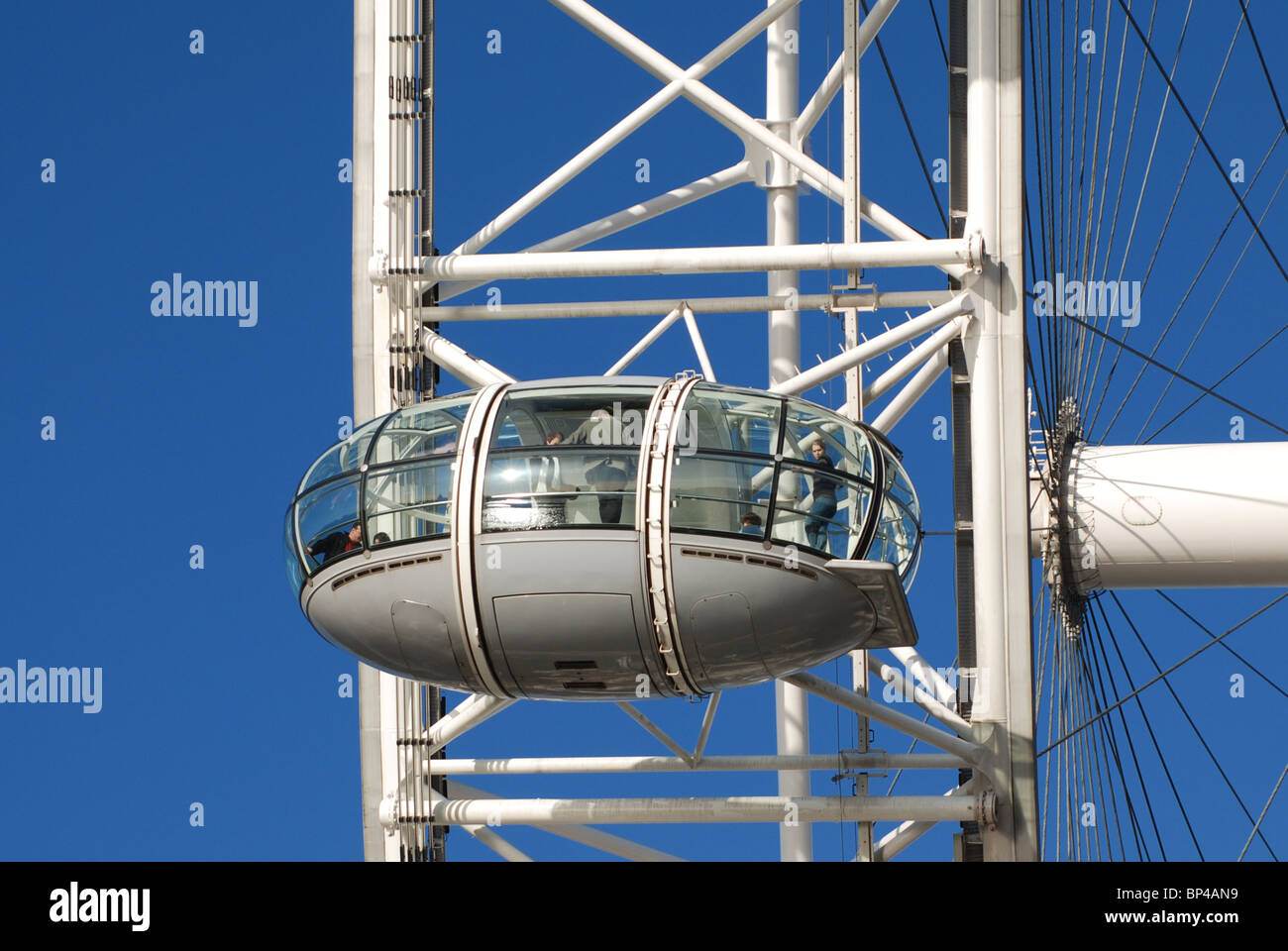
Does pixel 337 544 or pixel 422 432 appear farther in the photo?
pixel 337 544

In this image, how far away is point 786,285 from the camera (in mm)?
32281

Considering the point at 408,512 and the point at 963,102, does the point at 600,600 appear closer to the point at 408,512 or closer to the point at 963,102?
the point at 408,512

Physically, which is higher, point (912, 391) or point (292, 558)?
point (912, 391)

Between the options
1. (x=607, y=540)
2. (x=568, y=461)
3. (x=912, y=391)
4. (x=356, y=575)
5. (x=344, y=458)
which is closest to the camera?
(x=607, y=540)

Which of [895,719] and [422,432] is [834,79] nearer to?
[895,719]

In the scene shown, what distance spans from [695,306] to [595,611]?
312 inches

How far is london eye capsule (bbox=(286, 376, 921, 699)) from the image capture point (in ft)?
74.6
